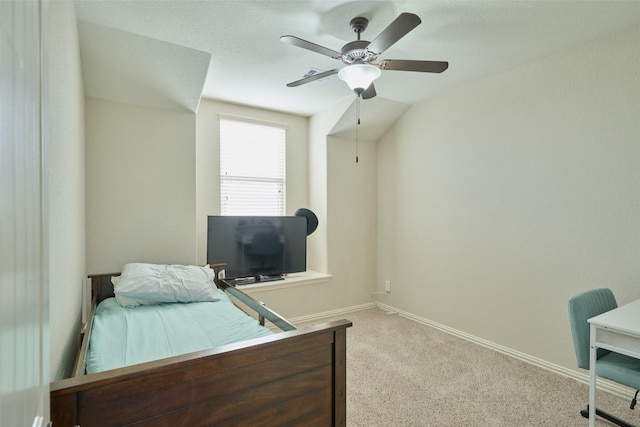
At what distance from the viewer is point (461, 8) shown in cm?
203

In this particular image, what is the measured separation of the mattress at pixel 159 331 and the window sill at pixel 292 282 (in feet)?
3.58

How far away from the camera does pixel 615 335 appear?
1.61 m

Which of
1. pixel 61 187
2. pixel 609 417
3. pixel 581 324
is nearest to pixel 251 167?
pixel 61 187

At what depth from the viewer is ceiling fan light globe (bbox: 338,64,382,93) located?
203 centimetres

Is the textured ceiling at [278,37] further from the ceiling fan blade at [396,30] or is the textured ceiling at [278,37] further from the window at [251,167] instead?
the window at [251,167]

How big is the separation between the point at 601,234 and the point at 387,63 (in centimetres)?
204

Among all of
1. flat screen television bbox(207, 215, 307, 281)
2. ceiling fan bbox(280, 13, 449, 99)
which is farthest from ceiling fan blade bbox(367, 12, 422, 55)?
flat screen television bbox(207, 215, 307, 281)

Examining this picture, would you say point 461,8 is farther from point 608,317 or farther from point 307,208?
point 307,208

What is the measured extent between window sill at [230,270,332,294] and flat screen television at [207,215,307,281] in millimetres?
106

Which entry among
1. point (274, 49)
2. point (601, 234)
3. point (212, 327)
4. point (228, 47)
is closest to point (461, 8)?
point (274, 49)

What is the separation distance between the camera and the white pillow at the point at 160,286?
7.30 ft

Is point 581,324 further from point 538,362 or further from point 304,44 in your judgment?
point 304,44

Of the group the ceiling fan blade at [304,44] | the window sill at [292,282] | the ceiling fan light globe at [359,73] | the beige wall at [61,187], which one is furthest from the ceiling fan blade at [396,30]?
the window sill at [292,282]

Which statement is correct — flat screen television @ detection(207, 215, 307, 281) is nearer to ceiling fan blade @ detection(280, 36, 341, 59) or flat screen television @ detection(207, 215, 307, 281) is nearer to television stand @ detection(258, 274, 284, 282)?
television stand @ detection(258, 274, 284, 282)
